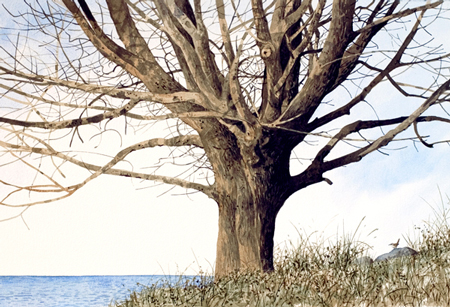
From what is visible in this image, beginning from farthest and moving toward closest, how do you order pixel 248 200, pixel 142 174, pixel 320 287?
1. pixel 142 174
2. pixel 248 200
3. pixel 320 287

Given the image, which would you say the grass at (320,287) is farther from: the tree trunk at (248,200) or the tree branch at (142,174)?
the tree branch at (142,174)

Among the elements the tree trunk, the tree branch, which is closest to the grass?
the tree trunk

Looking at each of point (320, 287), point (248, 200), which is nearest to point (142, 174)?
point (248, 200)

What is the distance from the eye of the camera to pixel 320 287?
10.7 ft

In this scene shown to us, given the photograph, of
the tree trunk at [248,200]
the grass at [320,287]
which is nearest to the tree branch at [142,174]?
the tree trunk at [248,200]

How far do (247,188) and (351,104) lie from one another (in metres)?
1.22

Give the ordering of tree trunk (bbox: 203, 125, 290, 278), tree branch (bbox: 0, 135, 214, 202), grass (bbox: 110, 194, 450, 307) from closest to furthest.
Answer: grass (bbox: 110, 194, 450, 307) → tree trunk (bbox: 203, 125, 290, 278) → tree branch (bbox: 0, 135, 214, 202)

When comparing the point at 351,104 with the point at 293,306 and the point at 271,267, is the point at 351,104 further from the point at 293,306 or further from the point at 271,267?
the point at 293,306

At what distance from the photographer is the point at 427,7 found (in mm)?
3873

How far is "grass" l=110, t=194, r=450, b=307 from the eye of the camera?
3.12 metres

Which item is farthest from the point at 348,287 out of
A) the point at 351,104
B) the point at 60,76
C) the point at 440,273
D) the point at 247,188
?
the point at 60,76

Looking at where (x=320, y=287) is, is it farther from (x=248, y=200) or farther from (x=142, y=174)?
(x=142, y=174)

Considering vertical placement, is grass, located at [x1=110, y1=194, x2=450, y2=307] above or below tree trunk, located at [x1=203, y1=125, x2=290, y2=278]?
below

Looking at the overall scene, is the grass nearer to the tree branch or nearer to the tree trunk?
the tree trunk
